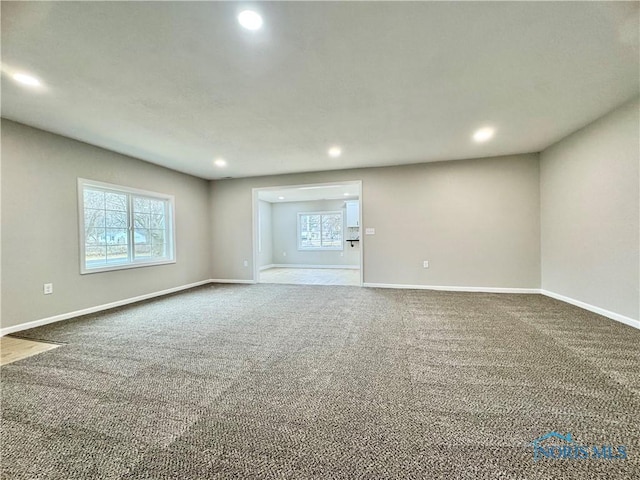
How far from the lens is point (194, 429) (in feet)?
4.73

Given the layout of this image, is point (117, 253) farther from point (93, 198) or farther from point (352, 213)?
point (352, 213)

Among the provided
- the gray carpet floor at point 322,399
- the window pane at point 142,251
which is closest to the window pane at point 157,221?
the window pane at point 142,251

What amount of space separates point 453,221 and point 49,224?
238 inches

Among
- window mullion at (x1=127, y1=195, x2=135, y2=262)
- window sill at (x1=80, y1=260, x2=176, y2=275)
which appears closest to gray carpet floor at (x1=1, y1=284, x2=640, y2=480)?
window sill at (x1=80, y1=260, x2=176, y2=275)

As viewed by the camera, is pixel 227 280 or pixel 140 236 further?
pixel 227 280

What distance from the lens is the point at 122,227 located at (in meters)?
4.36

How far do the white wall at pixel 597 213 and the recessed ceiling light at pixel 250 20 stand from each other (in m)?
3.73

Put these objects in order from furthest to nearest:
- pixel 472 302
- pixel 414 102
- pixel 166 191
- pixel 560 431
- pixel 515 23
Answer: pixel 166 191
pixel 472 302
pixel 414 102
pixel 515 23
pixel 560 431

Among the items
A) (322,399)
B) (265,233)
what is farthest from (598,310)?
(265,233)

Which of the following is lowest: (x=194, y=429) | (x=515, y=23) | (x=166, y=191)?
(x=194, y=429)

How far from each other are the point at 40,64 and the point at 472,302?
5377mm

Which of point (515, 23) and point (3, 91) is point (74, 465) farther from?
point (515, 23)

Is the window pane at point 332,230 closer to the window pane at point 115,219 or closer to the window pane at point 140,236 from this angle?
the window pane at point 140,236

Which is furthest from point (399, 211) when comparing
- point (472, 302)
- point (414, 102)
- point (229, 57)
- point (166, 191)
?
point (166, 191)
